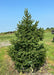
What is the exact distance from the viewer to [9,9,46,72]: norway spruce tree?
1236 centimetres

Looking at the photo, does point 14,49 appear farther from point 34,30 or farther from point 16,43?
point 34,30

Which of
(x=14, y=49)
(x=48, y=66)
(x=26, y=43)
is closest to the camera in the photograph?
(x=26, y=43)

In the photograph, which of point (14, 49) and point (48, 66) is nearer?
point (14, 49)

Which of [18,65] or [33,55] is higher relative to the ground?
[33,55]

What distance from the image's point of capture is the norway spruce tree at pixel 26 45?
40.5ft

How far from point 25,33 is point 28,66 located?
4799mm

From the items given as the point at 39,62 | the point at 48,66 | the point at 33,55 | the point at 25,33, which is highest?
the point at 25,33

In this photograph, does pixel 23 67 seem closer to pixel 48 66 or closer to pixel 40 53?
pixel 40 53

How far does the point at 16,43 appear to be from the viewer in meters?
12.8

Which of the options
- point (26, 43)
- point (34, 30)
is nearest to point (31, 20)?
point (34, 30)

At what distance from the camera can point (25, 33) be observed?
12508 mm

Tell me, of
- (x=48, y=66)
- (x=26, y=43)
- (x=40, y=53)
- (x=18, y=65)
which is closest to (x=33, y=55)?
(x=40, y=53)

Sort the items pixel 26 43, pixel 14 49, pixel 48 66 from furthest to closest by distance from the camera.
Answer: pixel 48 66 → pixel 14 49 → pixel 26 43

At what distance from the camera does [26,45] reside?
12.6 m
